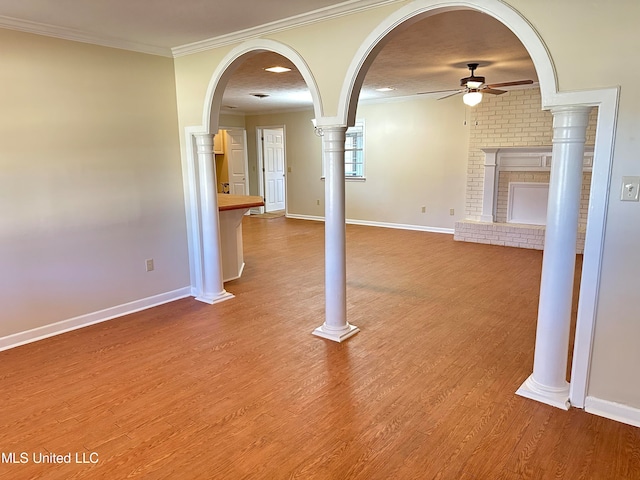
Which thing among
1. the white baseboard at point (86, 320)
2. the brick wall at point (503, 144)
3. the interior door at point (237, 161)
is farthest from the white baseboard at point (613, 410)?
the interior door at point (237, 161)

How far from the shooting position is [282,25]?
3.19m

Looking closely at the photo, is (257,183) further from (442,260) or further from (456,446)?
(456,446)

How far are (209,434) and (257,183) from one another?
27.4 ft

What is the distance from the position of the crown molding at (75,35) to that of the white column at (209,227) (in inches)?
32.7

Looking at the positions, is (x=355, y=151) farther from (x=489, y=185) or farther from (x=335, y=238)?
(x=335, y=238)

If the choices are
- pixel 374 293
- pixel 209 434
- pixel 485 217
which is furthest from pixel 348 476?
pixel 485 217

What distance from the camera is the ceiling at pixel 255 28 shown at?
9.28 feet

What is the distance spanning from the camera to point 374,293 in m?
4.47

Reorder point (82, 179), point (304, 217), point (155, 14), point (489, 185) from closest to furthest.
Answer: point (155, 14) < point (82, 179) < point (489, 185) < point (304, 217)

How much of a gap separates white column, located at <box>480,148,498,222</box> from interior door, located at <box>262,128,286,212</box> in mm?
4722

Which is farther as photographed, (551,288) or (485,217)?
(485,217)

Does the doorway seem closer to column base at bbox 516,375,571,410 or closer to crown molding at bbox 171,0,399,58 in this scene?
crown molding at bbox 171,0,399,58

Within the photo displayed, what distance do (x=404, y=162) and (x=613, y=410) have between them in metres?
6.16

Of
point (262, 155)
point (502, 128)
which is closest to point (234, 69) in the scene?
point (502, 128)
